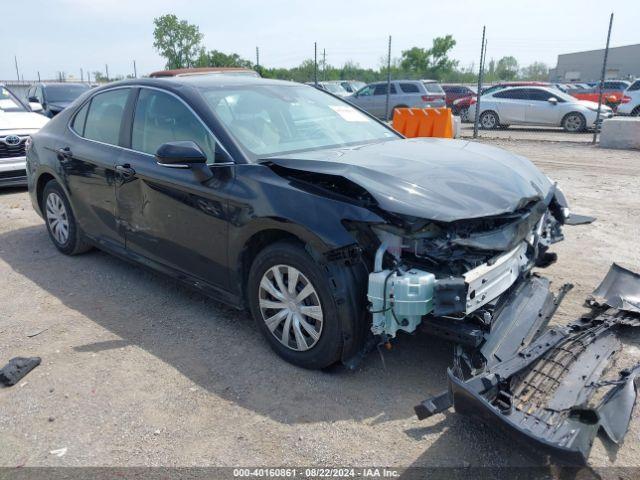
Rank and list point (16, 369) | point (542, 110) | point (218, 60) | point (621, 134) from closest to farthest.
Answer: point (16, 369) < point (621, 134) < point (542, 110) < point (218, 60)

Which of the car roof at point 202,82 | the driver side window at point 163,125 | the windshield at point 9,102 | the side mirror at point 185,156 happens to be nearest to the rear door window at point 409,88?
the windshield at point 9,102

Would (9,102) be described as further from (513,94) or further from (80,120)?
(513,94)

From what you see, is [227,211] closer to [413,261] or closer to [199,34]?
[413,261]

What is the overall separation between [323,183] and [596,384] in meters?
1.79

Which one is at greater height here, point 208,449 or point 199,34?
point 199,34

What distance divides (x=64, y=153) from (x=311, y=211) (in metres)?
3.13

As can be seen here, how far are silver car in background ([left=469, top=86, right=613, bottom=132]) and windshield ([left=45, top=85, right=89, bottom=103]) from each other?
43.5 ft

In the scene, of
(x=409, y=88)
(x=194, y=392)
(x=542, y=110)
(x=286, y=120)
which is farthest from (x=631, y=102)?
(x=194, y=392)

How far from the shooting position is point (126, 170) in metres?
4.18

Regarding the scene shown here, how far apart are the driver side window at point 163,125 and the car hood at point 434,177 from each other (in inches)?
23.7

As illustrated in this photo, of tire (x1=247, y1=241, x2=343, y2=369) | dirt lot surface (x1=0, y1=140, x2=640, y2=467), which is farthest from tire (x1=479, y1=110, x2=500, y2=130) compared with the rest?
tire (x1=247, y1=241, x2=343, y2=369)

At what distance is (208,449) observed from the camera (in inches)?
106

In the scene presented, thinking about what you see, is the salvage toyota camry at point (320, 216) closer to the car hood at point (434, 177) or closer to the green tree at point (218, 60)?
the car hood at point (434, 177)

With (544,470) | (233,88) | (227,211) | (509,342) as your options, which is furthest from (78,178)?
(544,470)
